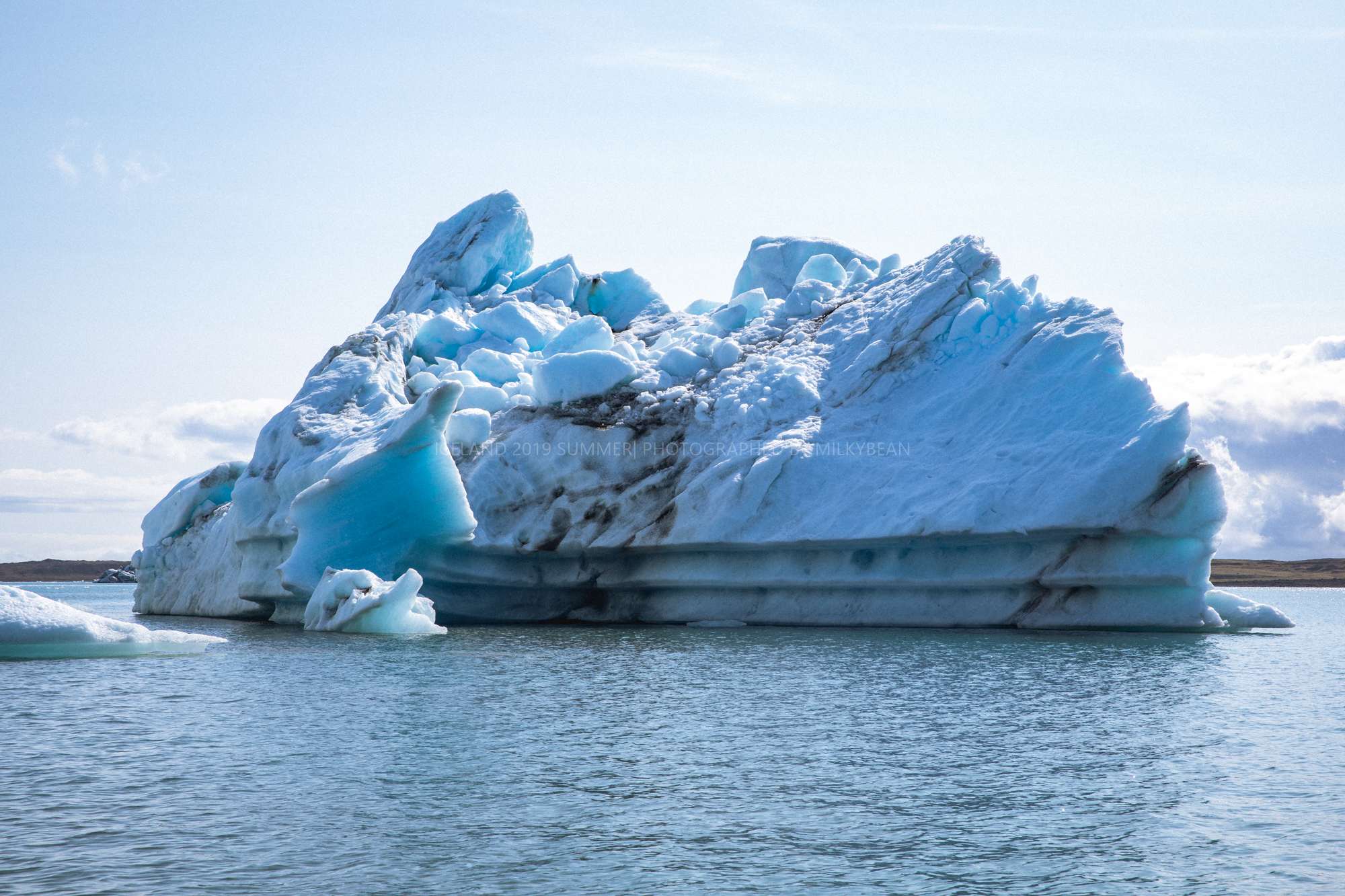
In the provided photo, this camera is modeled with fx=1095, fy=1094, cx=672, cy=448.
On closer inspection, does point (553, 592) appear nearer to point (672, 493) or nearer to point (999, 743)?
point (672, 493)

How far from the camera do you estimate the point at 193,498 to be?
2119 cm

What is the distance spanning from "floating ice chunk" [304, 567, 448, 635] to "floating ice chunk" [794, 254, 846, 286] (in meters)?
9.22

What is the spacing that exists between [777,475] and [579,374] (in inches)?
152

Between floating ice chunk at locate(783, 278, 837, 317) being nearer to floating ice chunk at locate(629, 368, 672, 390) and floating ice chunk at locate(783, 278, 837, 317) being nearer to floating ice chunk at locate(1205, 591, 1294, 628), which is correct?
floating ice chunk at locate(629, 368, 672, 390)

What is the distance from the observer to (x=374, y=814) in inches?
213

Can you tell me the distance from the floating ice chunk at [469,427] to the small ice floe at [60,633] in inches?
230

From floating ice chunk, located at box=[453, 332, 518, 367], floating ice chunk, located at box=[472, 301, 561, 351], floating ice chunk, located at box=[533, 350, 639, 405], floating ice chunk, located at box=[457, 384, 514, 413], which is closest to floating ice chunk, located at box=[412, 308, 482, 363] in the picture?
floating ice chunk, located at box=[453, 332, 518, 367]

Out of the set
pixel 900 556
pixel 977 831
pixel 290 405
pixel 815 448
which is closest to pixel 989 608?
pixel 900 556

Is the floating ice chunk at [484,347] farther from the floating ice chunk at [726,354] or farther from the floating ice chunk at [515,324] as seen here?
the floating ice chunk at [726,354]

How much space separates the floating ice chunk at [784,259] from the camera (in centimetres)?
2125

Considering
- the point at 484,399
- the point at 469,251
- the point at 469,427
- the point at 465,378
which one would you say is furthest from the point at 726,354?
the point at 469,251

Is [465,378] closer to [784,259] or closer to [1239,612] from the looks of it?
[784,259]

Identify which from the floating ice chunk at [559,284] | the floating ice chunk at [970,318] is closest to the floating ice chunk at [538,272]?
the floating ice chunk at [559,284]

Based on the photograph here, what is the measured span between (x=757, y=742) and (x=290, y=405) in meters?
13.5
